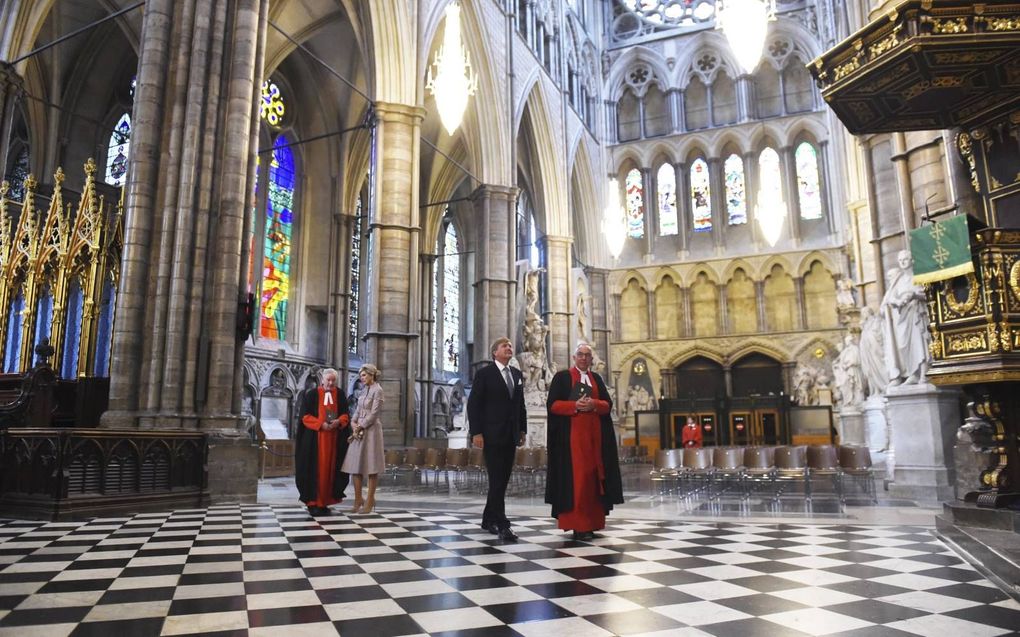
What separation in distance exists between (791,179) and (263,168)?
20577mm

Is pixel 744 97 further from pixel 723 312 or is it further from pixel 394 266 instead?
pixel 394 266

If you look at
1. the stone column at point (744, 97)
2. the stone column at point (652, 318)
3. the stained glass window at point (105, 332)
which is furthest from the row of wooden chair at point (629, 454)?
the stone column at point (744, 97)

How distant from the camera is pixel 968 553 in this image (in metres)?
4.46

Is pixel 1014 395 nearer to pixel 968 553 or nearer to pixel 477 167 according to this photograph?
pixel 968 553

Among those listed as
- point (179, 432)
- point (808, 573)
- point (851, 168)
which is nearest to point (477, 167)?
point (851, 168)

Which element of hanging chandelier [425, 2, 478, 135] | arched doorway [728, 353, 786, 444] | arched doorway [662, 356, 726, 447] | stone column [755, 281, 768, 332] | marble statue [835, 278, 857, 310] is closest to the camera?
hanging chandelier [425, 2, 478, 135]

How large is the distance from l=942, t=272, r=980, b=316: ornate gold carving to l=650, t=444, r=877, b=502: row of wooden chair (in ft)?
10.8

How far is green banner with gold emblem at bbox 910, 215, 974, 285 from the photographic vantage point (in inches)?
210

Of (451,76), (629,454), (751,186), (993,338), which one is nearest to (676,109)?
(751,186)

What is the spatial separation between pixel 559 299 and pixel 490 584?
22.4 metres

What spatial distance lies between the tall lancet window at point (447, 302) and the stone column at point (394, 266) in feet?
40.5

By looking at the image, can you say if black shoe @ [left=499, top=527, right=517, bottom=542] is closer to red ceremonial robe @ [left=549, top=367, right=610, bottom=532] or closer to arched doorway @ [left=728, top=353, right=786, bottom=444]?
red ceremonial robe @ [left=549, top=367, right=610, bottom=532]

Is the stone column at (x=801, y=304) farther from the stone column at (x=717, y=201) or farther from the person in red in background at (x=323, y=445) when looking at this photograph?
the person in red in background at (x=323, y=445)

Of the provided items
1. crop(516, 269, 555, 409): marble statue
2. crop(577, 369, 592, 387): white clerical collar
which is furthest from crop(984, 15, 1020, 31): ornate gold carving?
crop(516, 269, 555, 409): marble statue
